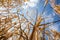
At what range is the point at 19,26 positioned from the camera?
2.36 meters

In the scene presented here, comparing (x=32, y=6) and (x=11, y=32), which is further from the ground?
(x=32, y=6)

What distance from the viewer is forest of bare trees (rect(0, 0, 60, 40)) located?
7.50ft

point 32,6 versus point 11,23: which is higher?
point 32,6

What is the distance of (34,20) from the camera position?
7.72 feet

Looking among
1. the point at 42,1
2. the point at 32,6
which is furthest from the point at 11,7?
the point at 42,1

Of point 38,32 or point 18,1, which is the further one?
point 18,1

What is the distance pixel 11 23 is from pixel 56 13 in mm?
651

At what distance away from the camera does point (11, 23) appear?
238 cm

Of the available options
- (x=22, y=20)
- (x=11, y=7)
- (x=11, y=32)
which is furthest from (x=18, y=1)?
(x=11, y=32)

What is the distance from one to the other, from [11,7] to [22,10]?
0.17 meters

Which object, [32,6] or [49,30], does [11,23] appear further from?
[49,30]

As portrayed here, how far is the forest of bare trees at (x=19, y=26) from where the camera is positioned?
2.29 metres

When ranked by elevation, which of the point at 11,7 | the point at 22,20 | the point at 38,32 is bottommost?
the point at 38,32

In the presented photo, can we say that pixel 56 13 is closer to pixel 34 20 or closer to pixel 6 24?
pixel 34 20
